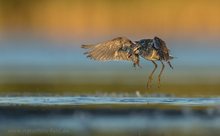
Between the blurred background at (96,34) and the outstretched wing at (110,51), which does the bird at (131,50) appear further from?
the blurred background at (96,34)

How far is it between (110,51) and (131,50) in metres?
0.31

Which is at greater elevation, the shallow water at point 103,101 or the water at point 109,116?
the shallow water at point 103,101

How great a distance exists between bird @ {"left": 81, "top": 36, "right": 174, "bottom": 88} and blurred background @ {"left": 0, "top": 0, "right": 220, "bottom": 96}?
343 cm

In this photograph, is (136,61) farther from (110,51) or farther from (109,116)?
(109,116)

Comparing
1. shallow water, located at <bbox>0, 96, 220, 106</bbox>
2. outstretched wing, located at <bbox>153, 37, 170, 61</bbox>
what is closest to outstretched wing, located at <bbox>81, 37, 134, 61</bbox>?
outstretched wing, located at <bbox>153, 37, 170, 61</bbox>

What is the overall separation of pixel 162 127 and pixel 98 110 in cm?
136

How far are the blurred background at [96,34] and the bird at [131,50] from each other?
11.3 ft

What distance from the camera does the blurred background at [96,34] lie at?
1748cm

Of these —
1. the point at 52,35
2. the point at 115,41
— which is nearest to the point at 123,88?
the point at 115,41

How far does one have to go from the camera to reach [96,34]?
2098cm

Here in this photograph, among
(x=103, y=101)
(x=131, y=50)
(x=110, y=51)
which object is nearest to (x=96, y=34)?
(x=110, y=51)

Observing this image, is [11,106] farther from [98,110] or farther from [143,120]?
[143,120]

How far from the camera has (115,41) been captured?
12.5 meters

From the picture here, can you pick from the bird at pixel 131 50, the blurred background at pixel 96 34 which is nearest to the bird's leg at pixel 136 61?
the bird at pixel 131 50
